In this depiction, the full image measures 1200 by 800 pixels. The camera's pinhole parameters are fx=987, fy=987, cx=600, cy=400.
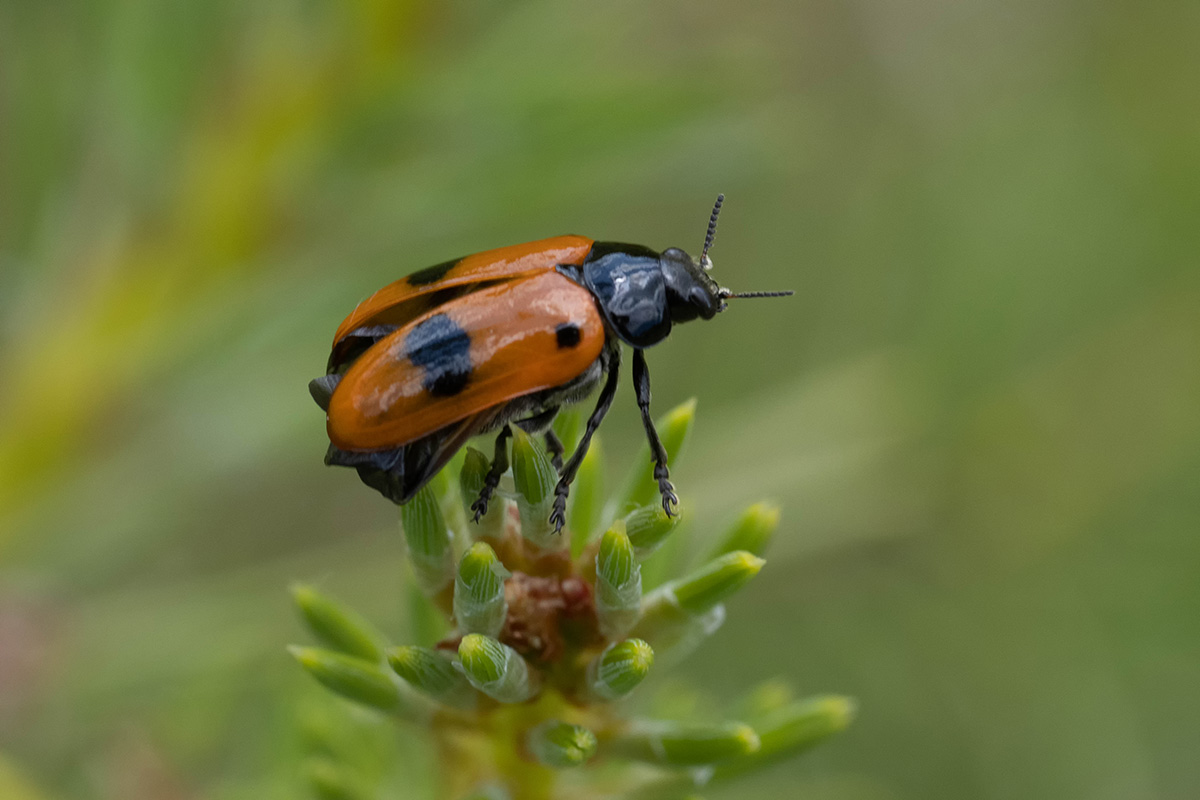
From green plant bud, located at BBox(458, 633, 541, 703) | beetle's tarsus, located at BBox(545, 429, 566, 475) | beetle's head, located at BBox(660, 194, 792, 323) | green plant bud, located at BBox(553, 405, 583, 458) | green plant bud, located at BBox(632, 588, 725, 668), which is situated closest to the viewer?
green plant bud, located at BBox(458, 633, 541, 703)

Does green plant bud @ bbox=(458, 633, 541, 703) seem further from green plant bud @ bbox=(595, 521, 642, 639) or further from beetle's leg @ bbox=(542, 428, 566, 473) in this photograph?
beetle's leg @ bbox=(542, 428, 566, 473)

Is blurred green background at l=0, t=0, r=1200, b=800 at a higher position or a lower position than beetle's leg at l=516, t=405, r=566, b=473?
higher

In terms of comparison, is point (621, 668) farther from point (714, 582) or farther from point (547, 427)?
point (547, 427)

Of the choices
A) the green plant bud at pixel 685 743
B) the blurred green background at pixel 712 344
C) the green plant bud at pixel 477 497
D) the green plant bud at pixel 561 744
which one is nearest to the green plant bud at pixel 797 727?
the green plant bud at pixel 685 743

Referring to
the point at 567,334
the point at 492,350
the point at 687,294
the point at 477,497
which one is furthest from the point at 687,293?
the point at 477,497

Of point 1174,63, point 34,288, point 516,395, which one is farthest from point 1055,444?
point 34,288

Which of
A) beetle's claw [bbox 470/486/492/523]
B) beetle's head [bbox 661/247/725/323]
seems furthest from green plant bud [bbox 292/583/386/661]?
beetle's head [bbox 661/247/725/323]

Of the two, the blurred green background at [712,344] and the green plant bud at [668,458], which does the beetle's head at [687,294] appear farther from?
the green plant bud at [668,458]
